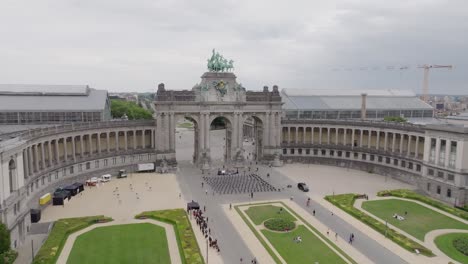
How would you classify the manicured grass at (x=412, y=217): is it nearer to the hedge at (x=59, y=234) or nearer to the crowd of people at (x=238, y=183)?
the crowd of people at (x=238, y=183)

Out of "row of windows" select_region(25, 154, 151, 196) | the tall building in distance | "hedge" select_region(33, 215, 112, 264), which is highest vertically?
the tall building in distance

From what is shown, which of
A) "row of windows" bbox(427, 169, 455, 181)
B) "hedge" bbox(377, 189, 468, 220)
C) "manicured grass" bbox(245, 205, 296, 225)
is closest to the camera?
"manicured grass" bbox(245, 205, 296, 225)

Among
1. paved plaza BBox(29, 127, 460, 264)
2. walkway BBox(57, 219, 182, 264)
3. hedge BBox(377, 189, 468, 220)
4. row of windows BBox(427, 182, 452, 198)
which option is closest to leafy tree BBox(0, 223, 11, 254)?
walkway BBox(57, 219, 182, 264)

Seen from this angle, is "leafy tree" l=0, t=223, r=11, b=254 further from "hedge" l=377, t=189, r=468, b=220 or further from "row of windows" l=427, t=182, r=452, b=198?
"row of windows" l=427, t=182, r=452, b=198

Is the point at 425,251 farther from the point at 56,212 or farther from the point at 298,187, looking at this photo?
the point at 56,212

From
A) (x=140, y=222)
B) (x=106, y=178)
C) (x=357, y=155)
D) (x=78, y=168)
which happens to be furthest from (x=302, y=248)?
(x=357, y=155)

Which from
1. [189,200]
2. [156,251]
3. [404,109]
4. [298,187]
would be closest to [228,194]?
[189,200]
